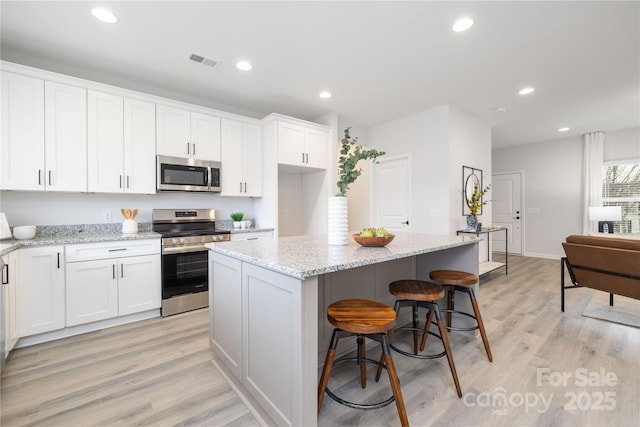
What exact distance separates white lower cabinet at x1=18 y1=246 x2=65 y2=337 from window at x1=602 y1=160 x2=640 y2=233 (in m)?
8.55

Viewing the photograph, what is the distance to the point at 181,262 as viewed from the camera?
3.14 meters

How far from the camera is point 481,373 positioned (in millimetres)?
1958

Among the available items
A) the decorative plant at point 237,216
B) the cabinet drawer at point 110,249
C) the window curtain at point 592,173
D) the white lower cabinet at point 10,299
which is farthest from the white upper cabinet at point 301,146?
the window curtain at point 592,173

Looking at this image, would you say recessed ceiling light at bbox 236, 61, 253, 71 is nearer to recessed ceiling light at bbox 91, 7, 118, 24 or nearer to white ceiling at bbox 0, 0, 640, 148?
white ceiling at bbox 0, 0, 640, 148

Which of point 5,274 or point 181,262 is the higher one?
point 5,274

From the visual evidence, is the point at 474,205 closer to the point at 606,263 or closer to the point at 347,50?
the point at 606,263

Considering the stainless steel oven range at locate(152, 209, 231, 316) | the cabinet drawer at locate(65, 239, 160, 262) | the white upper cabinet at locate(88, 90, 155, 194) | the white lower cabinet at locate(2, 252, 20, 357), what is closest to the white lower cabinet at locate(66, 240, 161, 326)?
the cabinet drawer at locate(65, 239, 160, 262)

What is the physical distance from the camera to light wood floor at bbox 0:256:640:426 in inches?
61.8

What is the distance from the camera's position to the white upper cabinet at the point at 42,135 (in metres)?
2.44

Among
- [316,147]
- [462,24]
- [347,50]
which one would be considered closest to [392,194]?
[316,147]

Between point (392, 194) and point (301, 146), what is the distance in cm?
186

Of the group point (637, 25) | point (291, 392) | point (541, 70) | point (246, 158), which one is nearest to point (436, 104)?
point (541, 70)

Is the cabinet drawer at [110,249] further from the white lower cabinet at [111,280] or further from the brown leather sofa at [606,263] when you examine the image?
the brown leather sofa at [606,263]

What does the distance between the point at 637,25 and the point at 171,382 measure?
4.55 meters
